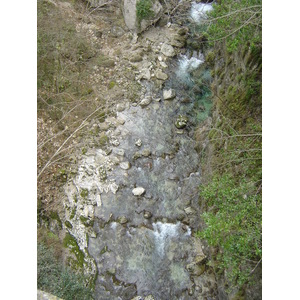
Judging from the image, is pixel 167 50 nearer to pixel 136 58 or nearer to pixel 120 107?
pixel 136 58

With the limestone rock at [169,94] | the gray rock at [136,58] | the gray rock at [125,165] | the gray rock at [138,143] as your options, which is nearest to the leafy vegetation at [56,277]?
the gray rock at [125,165]

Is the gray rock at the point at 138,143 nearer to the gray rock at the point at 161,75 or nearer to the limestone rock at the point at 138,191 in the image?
the limestone rock at the point at 138,191

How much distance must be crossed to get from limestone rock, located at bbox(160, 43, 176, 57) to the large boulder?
26.1 inches

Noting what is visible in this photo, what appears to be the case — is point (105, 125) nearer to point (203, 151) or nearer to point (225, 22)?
point (203, 151)

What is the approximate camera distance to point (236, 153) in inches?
155

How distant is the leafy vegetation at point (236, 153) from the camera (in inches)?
119

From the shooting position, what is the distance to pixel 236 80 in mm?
4637

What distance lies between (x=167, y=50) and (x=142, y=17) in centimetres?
95

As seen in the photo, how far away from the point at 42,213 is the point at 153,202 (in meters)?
2.04

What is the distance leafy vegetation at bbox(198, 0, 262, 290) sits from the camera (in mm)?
3020

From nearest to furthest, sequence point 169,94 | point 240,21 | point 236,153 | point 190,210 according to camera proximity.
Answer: point 240,21
point 236,153
point 190,210
point 169,94

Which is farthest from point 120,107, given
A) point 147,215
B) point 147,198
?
point 147,215

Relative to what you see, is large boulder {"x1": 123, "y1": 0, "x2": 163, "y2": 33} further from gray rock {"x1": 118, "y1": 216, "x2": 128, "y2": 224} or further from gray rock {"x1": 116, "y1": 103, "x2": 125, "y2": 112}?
gray rock {"x1": 118, "y1": 216, "x2": 128, "y2": 224}

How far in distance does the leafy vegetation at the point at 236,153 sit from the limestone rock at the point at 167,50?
3.67ft
